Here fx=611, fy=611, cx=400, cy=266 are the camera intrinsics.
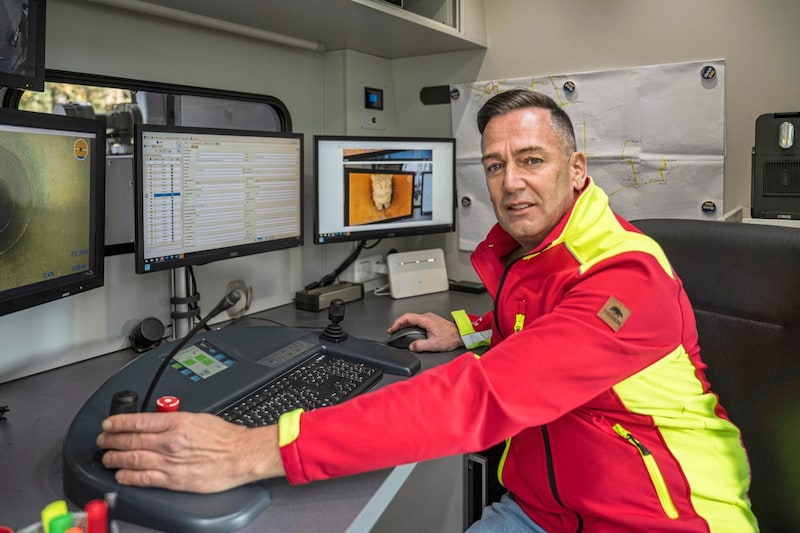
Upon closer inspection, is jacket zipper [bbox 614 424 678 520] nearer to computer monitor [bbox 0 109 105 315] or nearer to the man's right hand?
the man's right hand

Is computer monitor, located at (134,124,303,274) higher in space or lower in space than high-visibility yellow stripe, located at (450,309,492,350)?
higher

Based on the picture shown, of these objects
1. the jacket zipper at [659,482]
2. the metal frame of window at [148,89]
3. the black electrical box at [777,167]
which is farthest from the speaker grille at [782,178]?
the metal frame of window at [148,89]

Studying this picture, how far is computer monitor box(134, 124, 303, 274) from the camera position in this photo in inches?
55.1

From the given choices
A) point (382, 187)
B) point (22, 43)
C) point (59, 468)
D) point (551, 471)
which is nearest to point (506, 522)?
point (551, 471)

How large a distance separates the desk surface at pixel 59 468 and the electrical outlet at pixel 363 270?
20.8 inches

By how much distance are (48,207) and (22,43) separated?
1.00ft

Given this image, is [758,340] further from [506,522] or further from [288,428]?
[288,428]

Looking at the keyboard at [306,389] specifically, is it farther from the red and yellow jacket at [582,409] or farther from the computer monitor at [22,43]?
the computer monitor at [22,43]

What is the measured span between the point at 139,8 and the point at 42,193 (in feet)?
1.97

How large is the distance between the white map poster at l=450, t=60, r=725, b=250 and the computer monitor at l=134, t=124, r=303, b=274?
95cm

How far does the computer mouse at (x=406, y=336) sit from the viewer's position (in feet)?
5.07

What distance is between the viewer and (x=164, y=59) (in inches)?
64.2

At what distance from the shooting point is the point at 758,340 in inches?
45.3

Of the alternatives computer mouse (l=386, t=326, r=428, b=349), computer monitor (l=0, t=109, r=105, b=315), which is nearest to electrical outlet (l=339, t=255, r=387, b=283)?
computer mouse (l=386, t=326, r=428, b=349)
